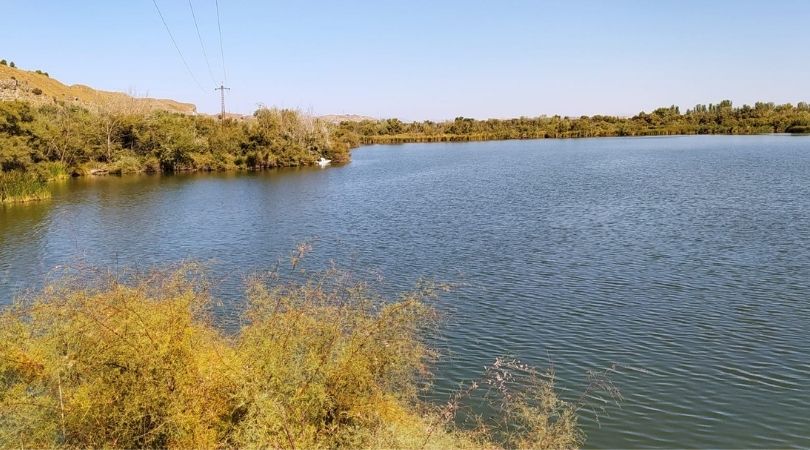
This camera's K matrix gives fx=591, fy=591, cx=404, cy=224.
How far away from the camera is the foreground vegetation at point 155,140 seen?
60.9 meters

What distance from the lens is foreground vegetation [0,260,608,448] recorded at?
834cm

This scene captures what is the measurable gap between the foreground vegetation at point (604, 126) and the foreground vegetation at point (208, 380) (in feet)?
412

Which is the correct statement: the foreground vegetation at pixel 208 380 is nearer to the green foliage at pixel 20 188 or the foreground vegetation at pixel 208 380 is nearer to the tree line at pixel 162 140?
the green foliage at pixel 20 188

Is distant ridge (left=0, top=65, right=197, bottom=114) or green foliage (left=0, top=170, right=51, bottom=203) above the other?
distant ridge (left=0, top=65, right=197, bottom=114)

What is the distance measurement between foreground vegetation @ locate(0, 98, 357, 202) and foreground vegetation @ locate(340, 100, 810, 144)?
188 ft

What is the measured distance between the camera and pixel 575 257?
79.3ft

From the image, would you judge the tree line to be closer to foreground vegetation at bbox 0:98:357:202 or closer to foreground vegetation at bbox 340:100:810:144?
foreground vegetation at bbox 0:98:357:202

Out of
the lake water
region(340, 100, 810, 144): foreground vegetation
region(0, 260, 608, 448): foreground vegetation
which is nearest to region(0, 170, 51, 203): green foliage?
the lake water

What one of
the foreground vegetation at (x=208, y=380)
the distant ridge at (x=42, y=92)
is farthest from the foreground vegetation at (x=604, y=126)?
the foreground vegetation at (x=208, y=380)

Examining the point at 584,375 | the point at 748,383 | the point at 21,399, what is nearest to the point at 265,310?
the point at 21,399

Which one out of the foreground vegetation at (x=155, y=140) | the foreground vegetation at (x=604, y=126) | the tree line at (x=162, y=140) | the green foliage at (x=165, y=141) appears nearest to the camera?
the foreground vegetation at (x=155, y=140)

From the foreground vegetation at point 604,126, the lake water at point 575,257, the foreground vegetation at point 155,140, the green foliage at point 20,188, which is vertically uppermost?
the foreground vegetation at point 604,126

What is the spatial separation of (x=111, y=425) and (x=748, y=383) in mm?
12720

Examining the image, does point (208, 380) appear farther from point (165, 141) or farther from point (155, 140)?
point (155, 140)
